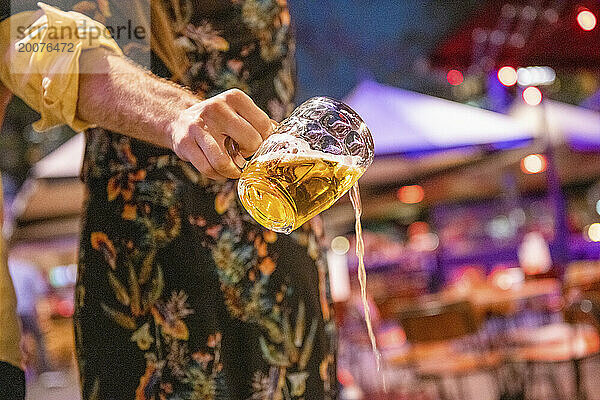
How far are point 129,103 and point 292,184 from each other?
0.22m

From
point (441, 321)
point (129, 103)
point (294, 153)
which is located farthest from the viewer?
point (441, 321)

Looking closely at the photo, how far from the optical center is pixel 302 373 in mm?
929

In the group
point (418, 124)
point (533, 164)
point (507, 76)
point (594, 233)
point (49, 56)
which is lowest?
point (49, 56)

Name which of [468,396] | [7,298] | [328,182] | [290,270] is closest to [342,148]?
[328,182]

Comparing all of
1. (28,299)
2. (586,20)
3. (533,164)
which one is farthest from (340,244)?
(586,20)

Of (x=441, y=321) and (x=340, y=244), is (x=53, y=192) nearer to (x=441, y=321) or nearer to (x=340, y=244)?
(x=441, y=321)

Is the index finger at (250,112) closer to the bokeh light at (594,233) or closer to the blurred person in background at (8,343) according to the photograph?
the blurred person in background at (8,343)

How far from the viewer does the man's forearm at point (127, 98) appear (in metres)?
0.71

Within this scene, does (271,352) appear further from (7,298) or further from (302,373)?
(7,298)

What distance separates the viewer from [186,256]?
905 millimetres

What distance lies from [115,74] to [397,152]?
12.9 feet

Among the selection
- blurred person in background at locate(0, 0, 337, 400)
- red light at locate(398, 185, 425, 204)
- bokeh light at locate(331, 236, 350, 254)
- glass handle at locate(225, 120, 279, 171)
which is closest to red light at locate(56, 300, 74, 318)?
red light at locate(398, 185, 425, 204)

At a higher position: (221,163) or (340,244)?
(340,244)
